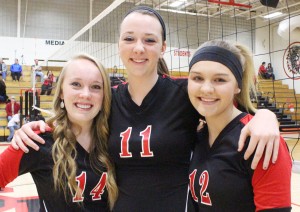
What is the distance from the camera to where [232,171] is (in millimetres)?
1314

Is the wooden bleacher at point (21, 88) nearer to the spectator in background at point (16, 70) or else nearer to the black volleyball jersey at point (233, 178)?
the spectator in background at point (16, 70)

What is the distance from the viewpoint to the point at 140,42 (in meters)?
1.68

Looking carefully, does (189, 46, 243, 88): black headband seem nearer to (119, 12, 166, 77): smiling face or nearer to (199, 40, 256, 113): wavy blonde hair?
(199, 40, 256, 113): wavy blonde hair

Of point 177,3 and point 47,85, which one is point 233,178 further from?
point 177,3

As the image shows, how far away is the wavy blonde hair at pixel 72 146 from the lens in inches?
64.5

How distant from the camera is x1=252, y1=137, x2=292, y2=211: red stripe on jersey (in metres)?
1.18

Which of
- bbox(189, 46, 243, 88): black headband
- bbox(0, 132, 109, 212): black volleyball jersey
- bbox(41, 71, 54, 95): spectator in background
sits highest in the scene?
bbox(41, 71, 54, 95): spectator in background

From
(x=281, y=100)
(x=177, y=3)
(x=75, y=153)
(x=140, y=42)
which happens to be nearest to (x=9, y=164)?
(x=75, y=153)

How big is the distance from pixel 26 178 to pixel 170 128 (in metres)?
4.08

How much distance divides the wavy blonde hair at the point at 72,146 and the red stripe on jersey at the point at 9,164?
0.16m

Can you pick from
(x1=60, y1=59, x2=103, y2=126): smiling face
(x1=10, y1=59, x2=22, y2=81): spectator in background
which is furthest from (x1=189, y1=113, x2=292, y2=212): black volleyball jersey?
(x1=10, y1=59, x2=22, y2=81): spectator in background

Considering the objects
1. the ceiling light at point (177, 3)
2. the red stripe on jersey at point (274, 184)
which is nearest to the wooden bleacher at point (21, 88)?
the ceiling light at point (177, 3)

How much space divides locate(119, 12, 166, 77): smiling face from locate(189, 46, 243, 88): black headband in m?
0.30

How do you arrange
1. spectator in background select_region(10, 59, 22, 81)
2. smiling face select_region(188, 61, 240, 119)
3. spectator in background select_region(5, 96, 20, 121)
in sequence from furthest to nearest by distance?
spectator in background select_region(10, 59, 22, 81), spectator in background select_region(5, 96, 20, 121), smiling face select_region(188, 61, 240, 119)
